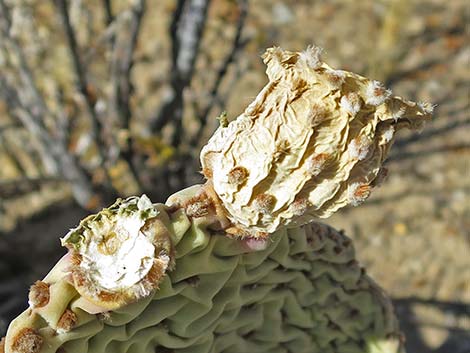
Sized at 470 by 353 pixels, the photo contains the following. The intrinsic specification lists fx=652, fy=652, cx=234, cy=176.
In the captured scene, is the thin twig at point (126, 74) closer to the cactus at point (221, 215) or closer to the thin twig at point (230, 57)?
the thin twig at point (230, 57)

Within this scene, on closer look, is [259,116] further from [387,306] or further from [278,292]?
[387,306]

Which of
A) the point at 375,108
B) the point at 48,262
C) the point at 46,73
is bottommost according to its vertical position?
the point at 375,108

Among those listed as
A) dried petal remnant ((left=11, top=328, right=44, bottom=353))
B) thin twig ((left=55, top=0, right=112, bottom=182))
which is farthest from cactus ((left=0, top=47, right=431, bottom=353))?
thin twig ((left=55, top=0, right=112, bottom=182))

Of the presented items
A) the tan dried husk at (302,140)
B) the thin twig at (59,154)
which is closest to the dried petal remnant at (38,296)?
the tan dried husk at (302,140)

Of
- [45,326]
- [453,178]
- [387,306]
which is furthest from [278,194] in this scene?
[453,178]

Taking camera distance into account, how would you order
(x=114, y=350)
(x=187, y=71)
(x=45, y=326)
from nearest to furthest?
(x=45, y=326) < (x=114, y=350) < (x=187, y=71)
